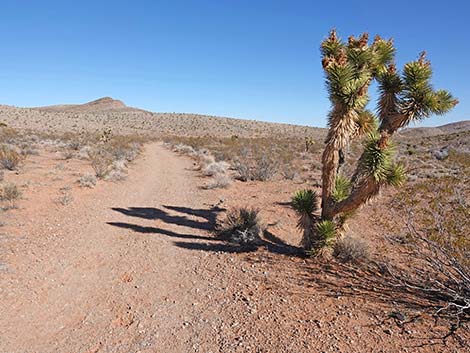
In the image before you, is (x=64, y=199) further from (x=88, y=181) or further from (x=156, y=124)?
(x=156, y=124)

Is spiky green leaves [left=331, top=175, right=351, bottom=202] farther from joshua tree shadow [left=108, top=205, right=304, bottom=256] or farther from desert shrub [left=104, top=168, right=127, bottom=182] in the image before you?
desert shrub [left=104, top=168, right=127, bottom=182]

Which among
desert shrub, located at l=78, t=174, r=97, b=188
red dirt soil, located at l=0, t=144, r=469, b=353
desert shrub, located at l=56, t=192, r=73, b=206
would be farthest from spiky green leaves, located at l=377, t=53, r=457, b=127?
desert shrub, located at l=78, t=174, r=97, b=188

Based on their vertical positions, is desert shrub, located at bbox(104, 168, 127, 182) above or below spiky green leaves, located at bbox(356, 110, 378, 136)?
below

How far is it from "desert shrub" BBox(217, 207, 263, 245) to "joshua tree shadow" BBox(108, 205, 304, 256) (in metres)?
0.13

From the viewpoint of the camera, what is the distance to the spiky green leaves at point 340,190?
21.8 feet

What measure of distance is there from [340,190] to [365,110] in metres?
1.76

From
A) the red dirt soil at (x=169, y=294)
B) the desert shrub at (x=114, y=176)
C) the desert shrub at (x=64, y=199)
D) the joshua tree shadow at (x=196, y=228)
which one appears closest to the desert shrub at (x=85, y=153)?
the desert shrub at (x=114, y=176)

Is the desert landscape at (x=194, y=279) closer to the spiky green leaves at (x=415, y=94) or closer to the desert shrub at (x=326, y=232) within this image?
the desert shrub at (x=326, y=232)

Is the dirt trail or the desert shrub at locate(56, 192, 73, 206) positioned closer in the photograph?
the dirt trail

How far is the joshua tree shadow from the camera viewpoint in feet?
23.6

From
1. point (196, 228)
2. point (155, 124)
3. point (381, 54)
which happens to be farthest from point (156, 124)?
point (381, 54)

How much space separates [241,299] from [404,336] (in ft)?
7.36

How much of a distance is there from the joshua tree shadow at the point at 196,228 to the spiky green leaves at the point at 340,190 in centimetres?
133

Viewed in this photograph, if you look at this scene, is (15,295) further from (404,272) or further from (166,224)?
(404,272)
